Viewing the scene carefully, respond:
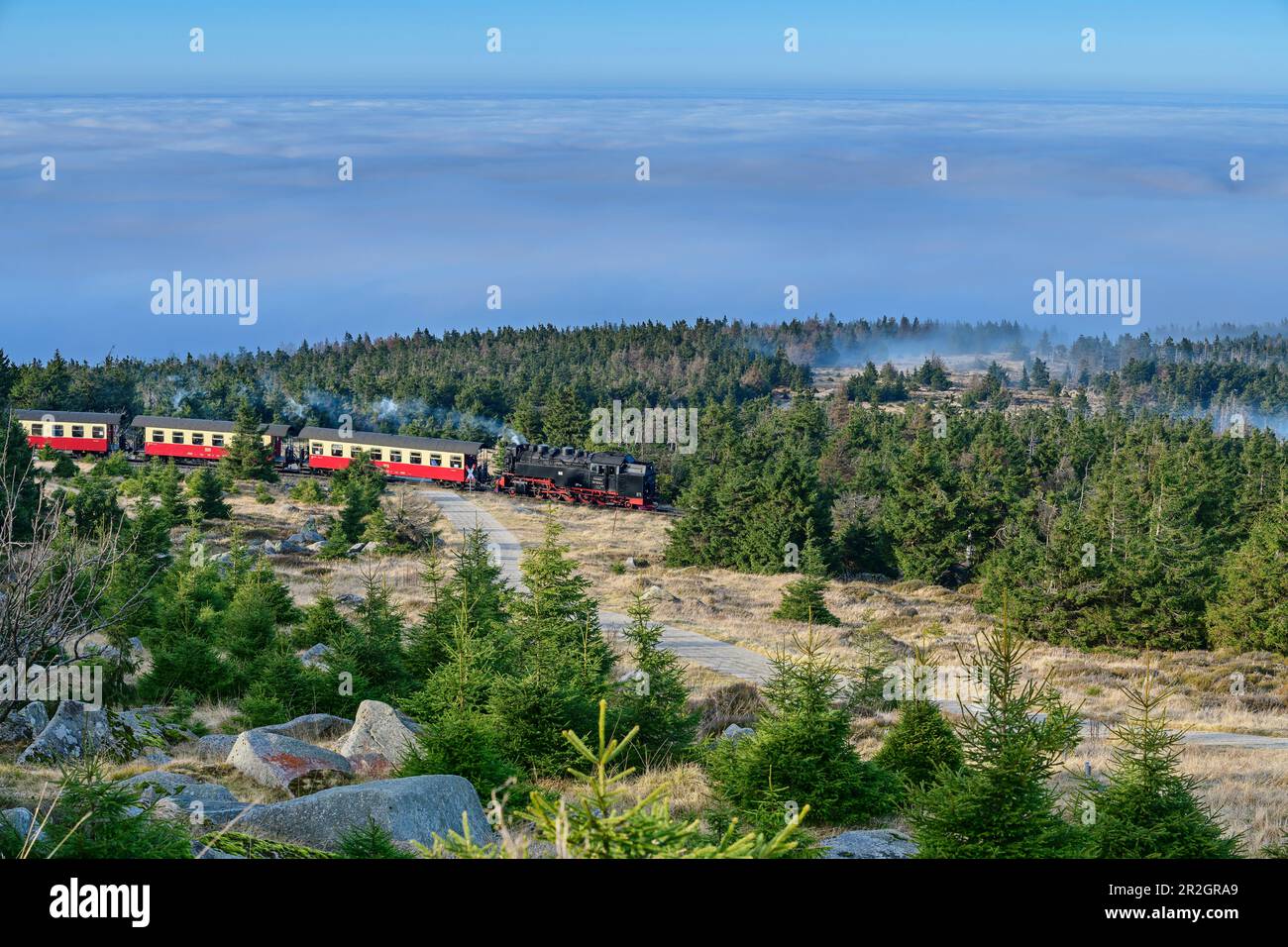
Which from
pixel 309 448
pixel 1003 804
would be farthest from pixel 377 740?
pixel 309 448

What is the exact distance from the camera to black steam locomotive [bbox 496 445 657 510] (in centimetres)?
5991

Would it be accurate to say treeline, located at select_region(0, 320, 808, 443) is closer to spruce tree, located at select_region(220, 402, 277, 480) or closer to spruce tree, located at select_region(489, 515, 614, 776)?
spruce tree, located at select_region(220, 402, 277, 480)

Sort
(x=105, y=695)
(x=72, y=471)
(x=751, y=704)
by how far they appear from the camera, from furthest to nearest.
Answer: (x=72, y=471) < (x=751, y=704) < (x=105, y=695)

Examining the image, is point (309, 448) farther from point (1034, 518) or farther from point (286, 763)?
point (286, 763)

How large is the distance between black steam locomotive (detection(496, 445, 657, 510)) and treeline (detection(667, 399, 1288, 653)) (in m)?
4.62

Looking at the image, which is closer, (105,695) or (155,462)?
(105,695)

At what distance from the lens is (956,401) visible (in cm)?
12462

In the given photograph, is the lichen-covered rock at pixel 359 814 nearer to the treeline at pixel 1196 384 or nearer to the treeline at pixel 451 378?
the treeline at pixel 451 378

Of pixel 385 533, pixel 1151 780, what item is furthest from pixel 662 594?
pixel 1151 780

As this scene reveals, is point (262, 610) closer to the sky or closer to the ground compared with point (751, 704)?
closer to the sky

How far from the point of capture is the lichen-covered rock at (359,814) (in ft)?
32.2

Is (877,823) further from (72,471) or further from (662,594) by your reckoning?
(72,471)

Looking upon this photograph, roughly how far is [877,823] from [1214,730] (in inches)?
628
